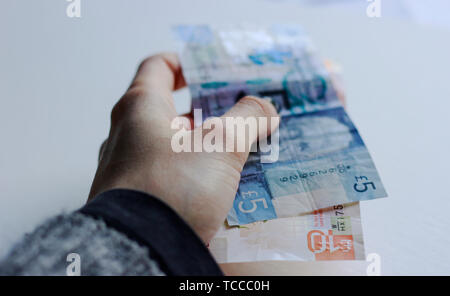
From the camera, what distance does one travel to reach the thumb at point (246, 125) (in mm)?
505

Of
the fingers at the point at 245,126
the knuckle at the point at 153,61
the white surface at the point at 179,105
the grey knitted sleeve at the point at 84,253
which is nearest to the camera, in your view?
the grey knitted sleeve at the point at 84,253

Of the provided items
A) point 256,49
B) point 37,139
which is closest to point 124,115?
point 37,139

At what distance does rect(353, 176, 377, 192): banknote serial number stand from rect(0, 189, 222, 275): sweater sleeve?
291 millimetres

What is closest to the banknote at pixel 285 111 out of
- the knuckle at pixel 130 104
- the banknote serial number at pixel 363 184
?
the banknote serial number at pixel 363 184

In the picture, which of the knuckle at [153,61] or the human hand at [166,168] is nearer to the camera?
the human hand at [166,168]

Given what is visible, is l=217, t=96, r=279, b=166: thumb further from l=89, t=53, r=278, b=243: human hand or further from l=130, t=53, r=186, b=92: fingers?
l=130, t=53, r=186, b=92: fingers

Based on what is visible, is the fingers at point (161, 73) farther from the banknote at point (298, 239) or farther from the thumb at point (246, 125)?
the banknote at point (298, 239)

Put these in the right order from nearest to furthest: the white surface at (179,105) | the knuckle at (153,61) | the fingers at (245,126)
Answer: the fingers at (245,126)
the white surface at (179,105)
the knuckle at (153,61)

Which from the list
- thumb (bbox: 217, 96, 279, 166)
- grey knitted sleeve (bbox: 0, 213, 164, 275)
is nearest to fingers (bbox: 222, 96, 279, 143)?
thumb (bbox: 217, 96, 279, 166)

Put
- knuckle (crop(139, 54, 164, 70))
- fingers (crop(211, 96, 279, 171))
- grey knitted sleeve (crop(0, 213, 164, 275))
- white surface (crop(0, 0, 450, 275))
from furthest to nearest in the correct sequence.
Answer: knuckle (crop(139, 54, 164, 70))
white surface (crop(0, 0, 450, 275))
fingers (crop(211, 96, 279, 171))
grey knitted sleeve (crop(0, 213, 164, 275))

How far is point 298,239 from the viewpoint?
53 centimetres

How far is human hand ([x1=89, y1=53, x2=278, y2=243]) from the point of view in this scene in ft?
1.44

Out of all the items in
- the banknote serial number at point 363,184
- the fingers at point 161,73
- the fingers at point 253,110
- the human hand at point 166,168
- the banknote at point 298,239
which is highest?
the fingers at point 161,73

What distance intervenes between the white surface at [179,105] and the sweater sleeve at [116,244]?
15 cm
